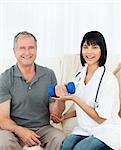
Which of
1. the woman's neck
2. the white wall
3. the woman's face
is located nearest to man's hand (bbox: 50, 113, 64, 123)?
the woman's neck

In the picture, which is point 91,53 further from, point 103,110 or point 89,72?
point 103,110

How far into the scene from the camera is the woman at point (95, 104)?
176 cm

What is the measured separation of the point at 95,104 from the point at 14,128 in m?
0.51

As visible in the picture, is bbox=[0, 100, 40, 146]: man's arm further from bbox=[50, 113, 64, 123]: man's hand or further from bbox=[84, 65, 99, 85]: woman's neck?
bbox=[84, 65, 99, 85]: woman's neck

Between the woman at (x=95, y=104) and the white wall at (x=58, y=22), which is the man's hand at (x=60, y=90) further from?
the white wall at (x=58, y=22)

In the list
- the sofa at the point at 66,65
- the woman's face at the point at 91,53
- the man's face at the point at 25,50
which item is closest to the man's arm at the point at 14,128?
the man's face at the point at 25,50

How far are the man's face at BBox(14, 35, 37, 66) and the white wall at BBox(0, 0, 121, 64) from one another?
2.66 ft

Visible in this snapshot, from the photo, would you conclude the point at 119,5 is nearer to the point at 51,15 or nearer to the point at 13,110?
the point at 51,15

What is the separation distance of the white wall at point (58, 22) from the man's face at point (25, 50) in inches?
31.9

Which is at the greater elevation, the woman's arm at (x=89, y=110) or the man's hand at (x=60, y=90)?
the man's hand at (x=60, y=90)

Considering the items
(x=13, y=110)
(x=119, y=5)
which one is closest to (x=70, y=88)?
(x=13, y=110)

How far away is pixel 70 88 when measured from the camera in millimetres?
1866

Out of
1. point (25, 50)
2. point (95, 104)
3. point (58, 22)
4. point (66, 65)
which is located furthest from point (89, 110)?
point (58, 22)

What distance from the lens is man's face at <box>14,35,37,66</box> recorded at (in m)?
2.07
